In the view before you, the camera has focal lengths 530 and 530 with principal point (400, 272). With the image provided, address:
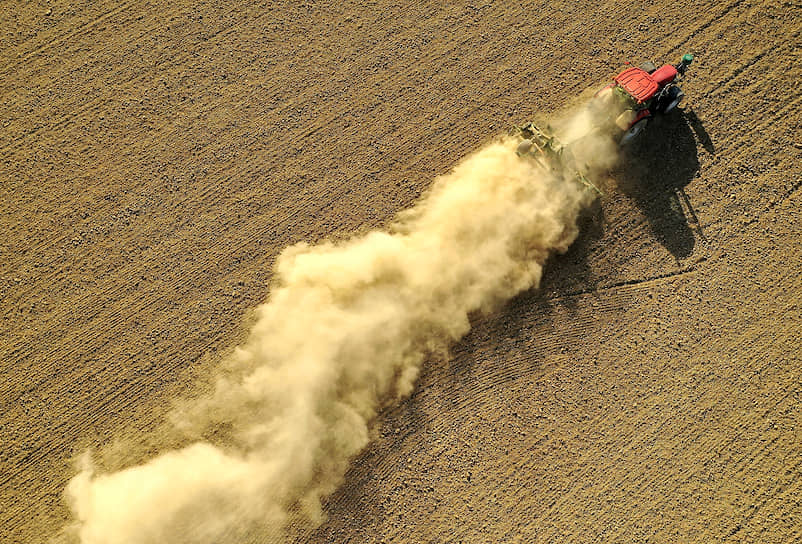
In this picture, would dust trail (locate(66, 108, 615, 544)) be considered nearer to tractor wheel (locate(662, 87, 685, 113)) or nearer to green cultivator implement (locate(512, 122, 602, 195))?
green cultivator implement (locate(512, 122, 602, 195))

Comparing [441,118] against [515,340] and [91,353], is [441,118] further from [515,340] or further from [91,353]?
[91,353]

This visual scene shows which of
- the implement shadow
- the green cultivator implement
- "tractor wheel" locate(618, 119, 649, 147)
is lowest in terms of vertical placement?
the implement shadow

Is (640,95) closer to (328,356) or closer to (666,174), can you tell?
(666,174)

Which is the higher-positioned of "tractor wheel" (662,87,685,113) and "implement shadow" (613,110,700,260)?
"tractor wheel" (662,87,685,113)

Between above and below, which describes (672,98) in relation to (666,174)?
above

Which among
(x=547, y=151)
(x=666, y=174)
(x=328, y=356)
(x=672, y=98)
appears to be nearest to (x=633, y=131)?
(x=672, y=98)

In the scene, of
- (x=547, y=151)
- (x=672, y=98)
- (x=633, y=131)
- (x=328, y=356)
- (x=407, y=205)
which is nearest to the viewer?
(x=328, y=356)

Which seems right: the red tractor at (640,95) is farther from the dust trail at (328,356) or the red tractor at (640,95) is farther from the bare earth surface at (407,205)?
the dust trail at (328,356)

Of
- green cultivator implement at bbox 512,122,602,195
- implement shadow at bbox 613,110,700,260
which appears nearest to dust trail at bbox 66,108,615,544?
green cultivator implement at bbox 512,122,602,195
